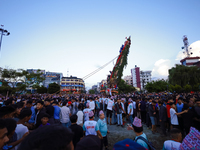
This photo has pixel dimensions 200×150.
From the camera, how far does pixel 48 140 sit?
77 cm

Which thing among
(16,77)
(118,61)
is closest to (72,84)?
(16,77)

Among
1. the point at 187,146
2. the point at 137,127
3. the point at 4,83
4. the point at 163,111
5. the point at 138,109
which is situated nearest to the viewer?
the point at 187,146

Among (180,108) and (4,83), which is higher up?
(4,83)

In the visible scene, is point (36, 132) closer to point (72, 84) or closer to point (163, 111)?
point (163, 111)

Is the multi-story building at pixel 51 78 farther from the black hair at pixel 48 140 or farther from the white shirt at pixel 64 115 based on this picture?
the black hair at pixel 48 140

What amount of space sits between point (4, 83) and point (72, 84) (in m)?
60.2

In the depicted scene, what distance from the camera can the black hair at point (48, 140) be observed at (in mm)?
748

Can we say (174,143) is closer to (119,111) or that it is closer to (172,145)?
(172,145)

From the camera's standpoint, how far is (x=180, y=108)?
5.55 metres

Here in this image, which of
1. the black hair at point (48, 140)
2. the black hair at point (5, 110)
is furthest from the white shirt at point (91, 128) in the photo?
the black hair at point (48, 140)

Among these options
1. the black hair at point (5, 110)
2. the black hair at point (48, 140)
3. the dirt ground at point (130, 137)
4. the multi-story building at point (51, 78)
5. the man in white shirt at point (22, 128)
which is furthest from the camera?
the multi-story building at point (51, 78)

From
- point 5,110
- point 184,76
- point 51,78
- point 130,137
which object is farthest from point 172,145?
point 51,78

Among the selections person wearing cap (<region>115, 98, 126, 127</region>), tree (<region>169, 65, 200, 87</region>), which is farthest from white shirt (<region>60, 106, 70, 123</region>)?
tree (<region>169, 65, 200, 87</region>)

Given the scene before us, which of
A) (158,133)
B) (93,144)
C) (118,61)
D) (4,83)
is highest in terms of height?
(118,61)
